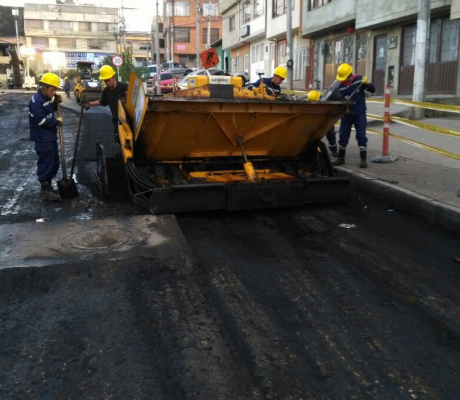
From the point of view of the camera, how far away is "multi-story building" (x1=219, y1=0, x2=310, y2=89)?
2741 centimetres

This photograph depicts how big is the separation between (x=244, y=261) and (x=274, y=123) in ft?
7.50

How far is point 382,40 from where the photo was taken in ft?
64.0

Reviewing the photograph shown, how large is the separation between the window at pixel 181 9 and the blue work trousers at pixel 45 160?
6213 centimetres

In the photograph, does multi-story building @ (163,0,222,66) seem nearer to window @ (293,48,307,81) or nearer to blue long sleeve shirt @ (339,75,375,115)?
window @ (293,48,307,81)

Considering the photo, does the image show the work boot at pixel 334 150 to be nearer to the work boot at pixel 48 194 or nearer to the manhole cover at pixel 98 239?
the work boot at pixel 48 194

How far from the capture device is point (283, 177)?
20.5 ft

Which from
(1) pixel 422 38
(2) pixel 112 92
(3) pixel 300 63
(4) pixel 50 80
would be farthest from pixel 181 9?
(4) pixel 50 80

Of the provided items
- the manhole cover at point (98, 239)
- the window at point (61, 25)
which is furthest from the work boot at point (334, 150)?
A: the window at point (61, 25)

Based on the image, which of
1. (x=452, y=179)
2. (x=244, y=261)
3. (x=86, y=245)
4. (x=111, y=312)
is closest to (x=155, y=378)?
(x=111, y=312)

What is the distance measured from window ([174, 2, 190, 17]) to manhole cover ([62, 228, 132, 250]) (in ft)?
210

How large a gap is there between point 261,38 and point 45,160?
30.3 metres

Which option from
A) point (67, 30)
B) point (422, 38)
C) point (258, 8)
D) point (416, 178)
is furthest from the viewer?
point (67, 30)

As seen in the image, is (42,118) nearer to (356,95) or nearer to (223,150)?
(223,150)

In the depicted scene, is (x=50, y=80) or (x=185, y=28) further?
(x=185, y=28)
